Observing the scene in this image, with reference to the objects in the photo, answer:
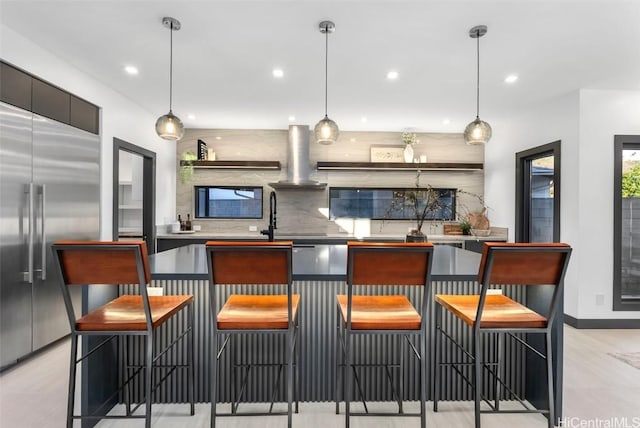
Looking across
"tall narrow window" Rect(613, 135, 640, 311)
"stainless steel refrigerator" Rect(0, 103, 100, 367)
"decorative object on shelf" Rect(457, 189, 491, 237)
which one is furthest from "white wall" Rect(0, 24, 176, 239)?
"tall narrow window" Rect(613, 135, 640, 311)

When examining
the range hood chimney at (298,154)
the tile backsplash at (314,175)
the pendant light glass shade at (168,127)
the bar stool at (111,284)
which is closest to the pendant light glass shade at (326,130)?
the pendant light glass shade at (168,127)

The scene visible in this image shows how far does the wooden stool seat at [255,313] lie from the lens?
5.49 feet

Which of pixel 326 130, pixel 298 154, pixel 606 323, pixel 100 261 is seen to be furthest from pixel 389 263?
pixel 298 154

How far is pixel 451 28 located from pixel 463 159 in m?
3.59

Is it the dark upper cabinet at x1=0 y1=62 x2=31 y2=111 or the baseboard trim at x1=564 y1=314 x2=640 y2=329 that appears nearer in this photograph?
the dark upper cabinet at x1=0 y1=62 x2=31 y2=111

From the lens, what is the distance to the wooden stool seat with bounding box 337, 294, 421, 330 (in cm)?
168

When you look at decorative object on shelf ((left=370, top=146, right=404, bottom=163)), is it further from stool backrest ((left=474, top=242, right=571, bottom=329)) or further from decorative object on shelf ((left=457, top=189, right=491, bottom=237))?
stool backrest ((left=474, top=242, right=571, bottom=329))

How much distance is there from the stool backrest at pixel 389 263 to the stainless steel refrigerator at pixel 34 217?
269cm

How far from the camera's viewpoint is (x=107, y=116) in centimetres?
378

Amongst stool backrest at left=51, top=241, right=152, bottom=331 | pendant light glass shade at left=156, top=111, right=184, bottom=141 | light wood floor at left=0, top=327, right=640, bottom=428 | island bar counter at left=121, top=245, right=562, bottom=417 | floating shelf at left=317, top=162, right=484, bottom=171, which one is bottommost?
light wood floor at left=0, top=327, right=640, bottom=428

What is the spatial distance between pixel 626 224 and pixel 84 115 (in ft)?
19.4

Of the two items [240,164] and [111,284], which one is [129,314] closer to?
[111,284]

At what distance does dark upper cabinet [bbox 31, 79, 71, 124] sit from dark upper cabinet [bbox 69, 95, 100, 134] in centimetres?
7

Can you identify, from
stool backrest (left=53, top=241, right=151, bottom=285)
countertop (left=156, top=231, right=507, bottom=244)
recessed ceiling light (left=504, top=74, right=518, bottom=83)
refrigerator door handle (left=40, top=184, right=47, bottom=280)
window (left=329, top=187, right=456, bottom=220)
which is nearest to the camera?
stool backrest (left=53, top=241, right=151, bottom=285)
